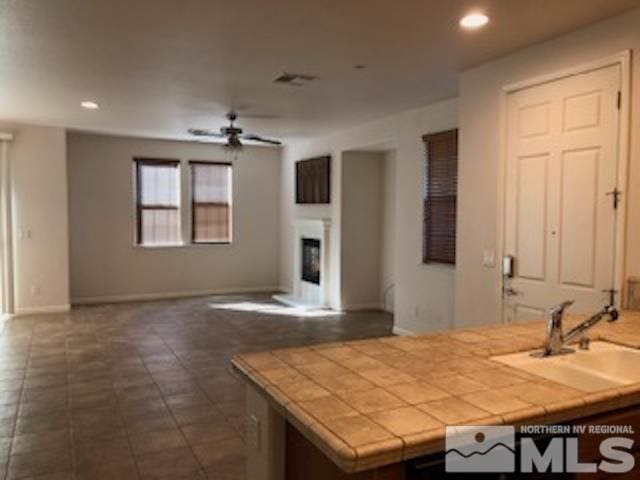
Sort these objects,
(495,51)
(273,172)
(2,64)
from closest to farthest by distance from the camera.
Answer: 1. (495,51)
2. (2,64)
3. (273,172)

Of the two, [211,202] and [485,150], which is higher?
[485,150]

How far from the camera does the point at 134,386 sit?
4.40 m

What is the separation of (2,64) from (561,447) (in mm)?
4662

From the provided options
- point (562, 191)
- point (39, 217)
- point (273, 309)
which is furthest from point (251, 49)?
point (39, 217)

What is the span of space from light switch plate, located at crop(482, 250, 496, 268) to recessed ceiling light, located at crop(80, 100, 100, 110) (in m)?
4.40

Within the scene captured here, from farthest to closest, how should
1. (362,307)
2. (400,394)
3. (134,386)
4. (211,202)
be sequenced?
(211,202) → (362,307) → (134,386) → (400,394)

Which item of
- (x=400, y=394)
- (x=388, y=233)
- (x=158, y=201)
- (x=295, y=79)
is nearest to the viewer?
(x=400, y=394)

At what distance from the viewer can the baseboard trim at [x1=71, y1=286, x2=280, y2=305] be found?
27.1 ft

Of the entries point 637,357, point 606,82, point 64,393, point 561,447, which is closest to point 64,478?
point 64,393

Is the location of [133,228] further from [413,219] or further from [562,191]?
[562,191]

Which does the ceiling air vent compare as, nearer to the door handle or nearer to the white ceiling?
the white ceiling

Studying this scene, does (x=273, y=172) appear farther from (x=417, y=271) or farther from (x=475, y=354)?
(x=475, y=354)

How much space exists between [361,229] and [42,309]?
482 centimetres

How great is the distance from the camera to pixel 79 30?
11.0ft
